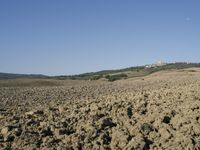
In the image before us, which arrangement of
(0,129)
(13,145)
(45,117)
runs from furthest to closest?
(45,117), (0,129), (13,145)

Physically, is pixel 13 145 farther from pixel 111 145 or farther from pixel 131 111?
pixel 131 111

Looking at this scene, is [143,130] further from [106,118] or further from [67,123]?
[67,123]

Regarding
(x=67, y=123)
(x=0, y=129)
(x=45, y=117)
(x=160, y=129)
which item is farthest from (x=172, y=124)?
(x=0, y=129)

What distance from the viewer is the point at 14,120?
32.3ft

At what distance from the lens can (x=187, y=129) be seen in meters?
9.08

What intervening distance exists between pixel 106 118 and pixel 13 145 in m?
2.64

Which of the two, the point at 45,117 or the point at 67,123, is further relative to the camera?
the point at 45,117

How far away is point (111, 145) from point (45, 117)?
270 centimetres

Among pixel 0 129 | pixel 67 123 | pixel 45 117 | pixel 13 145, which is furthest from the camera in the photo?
pixel 45 117

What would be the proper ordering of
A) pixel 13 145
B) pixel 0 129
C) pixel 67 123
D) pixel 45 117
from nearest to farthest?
pixel 13 145
pixel 0 129
pixel 67 123
pixel 45 117

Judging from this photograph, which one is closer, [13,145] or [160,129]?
[13,145]

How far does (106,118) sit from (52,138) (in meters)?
A: 1.90

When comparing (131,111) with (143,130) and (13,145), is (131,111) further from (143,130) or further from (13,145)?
(13,145)

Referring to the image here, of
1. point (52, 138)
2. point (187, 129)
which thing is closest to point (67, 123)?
point (52, 138)
